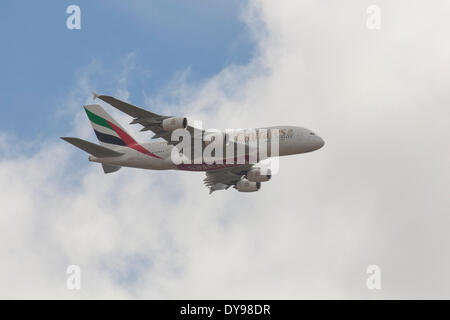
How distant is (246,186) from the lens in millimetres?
72000

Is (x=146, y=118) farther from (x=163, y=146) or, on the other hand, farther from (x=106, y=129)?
(x=106, y=129)

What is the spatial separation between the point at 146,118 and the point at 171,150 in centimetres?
568

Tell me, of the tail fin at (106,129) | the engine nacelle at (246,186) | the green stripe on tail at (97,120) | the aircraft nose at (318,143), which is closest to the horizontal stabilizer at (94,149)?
the tail fin at (106,129)

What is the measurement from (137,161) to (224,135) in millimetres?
9575

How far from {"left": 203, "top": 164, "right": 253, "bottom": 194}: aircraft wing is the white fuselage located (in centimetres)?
448

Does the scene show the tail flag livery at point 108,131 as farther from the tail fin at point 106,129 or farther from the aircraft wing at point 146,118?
the aircraft wing at point 146,118

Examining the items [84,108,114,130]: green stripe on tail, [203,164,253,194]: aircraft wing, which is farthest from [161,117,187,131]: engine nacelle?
[84,108,114,130]: green stripe on tail

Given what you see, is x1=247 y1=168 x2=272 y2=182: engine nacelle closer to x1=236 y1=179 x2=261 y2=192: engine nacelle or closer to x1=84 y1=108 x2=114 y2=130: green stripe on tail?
x1=236 y1=179 x2=261 y2=192: engine nacelle

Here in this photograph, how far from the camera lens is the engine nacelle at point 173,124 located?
6006 centimetres

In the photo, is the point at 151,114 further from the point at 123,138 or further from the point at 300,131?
the point at 300,131

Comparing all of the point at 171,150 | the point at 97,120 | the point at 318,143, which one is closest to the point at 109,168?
the point at 97,120

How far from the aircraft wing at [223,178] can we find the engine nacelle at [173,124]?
10544 millimetres

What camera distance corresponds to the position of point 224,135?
63000mm

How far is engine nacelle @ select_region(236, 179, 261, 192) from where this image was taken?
71938 mm
